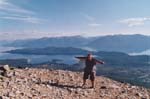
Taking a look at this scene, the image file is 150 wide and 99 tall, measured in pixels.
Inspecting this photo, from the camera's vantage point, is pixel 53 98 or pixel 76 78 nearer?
pixel 53 98

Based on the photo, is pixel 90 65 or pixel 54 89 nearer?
pixel 54 89

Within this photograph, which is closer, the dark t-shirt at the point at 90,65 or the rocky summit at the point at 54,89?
the rocky summit at the point at 54,89

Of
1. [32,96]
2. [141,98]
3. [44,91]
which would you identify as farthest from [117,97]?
[32,96]

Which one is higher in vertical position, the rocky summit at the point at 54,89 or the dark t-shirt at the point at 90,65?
the dark t-shirt at the point at 90,65

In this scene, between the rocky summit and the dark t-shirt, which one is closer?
the rocky summit

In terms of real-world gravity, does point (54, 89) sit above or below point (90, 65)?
below

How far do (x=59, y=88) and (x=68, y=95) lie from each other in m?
1.68

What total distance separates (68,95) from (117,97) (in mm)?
3326

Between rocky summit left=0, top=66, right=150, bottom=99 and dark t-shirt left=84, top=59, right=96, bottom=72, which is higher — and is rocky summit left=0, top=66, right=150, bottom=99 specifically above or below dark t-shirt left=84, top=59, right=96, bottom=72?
below

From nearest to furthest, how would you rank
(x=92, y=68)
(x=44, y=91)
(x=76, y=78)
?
1. (x=44, y=91)
2. (x=92, y=68)
3. (x=76, y=78)

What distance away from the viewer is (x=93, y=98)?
18.8 m

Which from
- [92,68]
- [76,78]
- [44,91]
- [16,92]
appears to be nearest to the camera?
[16,92]

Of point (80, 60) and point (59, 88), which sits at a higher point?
point (80, 60)

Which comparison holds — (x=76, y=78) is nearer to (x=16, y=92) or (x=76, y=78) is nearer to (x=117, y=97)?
(x=117, y=97)
